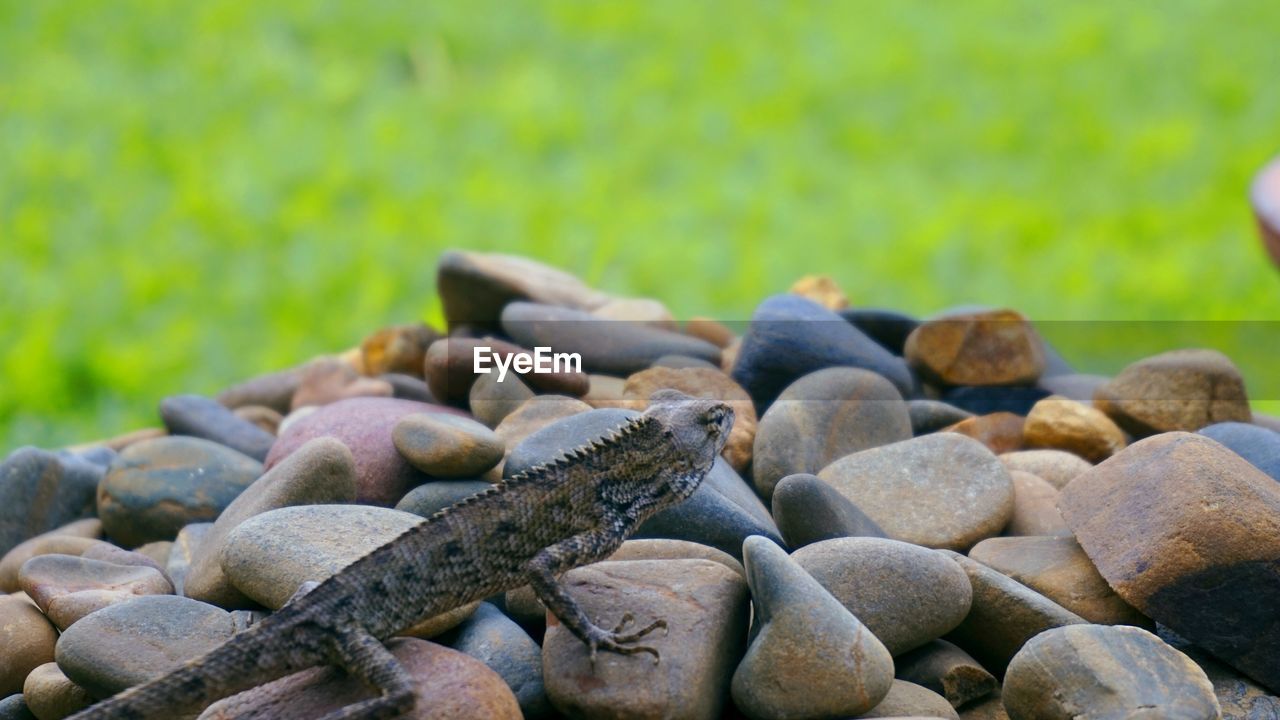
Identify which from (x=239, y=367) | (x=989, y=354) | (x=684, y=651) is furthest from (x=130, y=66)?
(x=684, y=651)

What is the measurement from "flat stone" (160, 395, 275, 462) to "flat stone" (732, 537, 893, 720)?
2916mm

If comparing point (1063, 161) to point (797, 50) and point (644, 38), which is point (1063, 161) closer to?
point (797, 50)

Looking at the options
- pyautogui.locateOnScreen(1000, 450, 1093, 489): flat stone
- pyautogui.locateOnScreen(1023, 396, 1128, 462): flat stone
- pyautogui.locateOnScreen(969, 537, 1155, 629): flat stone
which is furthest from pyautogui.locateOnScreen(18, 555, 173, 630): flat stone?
pyautogui.locateOnScreen(1023, 396, 1128, 462): flat stone

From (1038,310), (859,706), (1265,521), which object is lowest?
(1038,310)

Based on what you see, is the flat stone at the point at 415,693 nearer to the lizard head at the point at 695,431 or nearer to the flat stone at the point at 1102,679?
the lizard head at the point at 695,431

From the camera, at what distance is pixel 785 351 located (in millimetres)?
5320

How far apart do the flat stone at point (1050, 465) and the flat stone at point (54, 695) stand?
3330 mm

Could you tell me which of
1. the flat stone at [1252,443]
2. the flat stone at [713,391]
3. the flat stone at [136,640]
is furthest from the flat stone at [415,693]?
the flat stone at [1252,443]

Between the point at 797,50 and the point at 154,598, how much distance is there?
979 cm

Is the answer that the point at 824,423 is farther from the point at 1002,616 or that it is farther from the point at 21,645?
the point at 21,645

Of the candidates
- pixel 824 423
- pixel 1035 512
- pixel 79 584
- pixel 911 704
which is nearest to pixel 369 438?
pixel 79 584

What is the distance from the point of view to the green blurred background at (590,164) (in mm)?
9328

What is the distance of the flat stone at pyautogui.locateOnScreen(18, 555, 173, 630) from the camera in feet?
13.5

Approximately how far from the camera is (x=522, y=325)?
18.3ft
